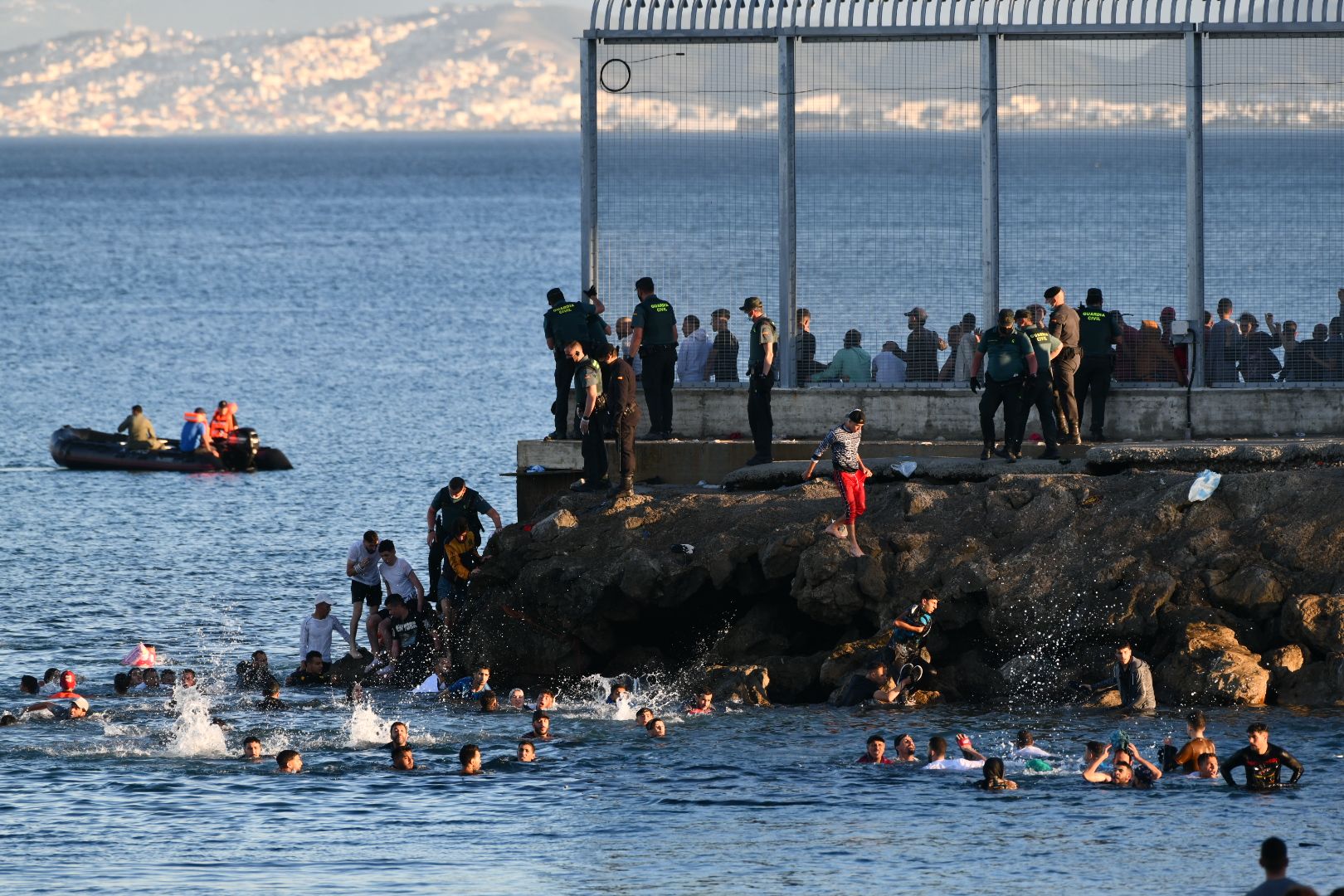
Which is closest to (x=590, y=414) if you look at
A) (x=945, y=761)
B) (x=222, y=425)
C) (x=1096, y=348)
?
(x=1096, y=348)

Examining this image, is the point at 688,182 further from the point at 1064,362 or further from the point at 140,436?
the point at 140,436

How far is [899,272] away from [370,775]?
404 inches

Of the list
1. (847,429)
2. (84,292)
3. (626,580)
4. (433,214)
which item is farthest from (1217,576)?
(433,214)

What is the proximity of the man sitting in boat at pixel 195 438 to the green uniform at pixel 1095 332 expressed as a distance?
94.9 ft

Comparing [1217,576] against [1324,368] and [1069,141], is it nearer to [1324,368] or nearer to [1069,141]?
[1324,368]

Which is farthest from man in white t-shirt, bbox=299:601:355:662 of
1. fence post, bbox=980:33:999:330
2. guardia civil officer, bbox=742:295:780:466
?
fence post, bbox=980:33:999:330

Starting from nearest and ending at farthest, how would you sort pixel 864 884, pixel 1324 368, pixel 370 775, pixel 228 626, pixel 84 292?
pixel 864 884 → pixel 370 775 → pixel 1324 368 → pixel 228 626 → pixel 84 292

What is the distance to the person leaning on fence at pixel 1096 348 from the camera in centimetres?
2916

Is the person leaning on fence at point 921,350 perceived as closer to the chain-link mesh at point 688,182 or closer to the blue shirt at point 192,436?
the chain-link mesh at point 688,182

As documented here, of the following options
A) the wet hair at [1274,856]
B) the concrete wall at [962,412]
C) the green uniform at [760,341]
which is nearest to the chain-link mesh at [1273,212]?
the concrete wall at [962,412]

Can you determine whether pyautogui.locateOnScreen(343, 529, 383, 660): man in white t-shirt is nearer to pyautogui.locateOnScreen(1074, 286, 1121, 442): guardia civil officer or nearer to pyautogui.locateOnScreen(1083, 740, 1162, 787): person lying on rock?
pyautogui.locateOnScreen(1074, 286, 1121, 442): guardia civil officer

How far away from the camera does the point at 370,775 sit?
24.8 metres

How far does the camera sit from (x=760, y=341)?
29.1 meters

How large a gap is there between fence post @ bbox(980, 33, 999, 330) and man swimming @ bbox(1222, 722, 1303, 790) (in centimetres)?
886
